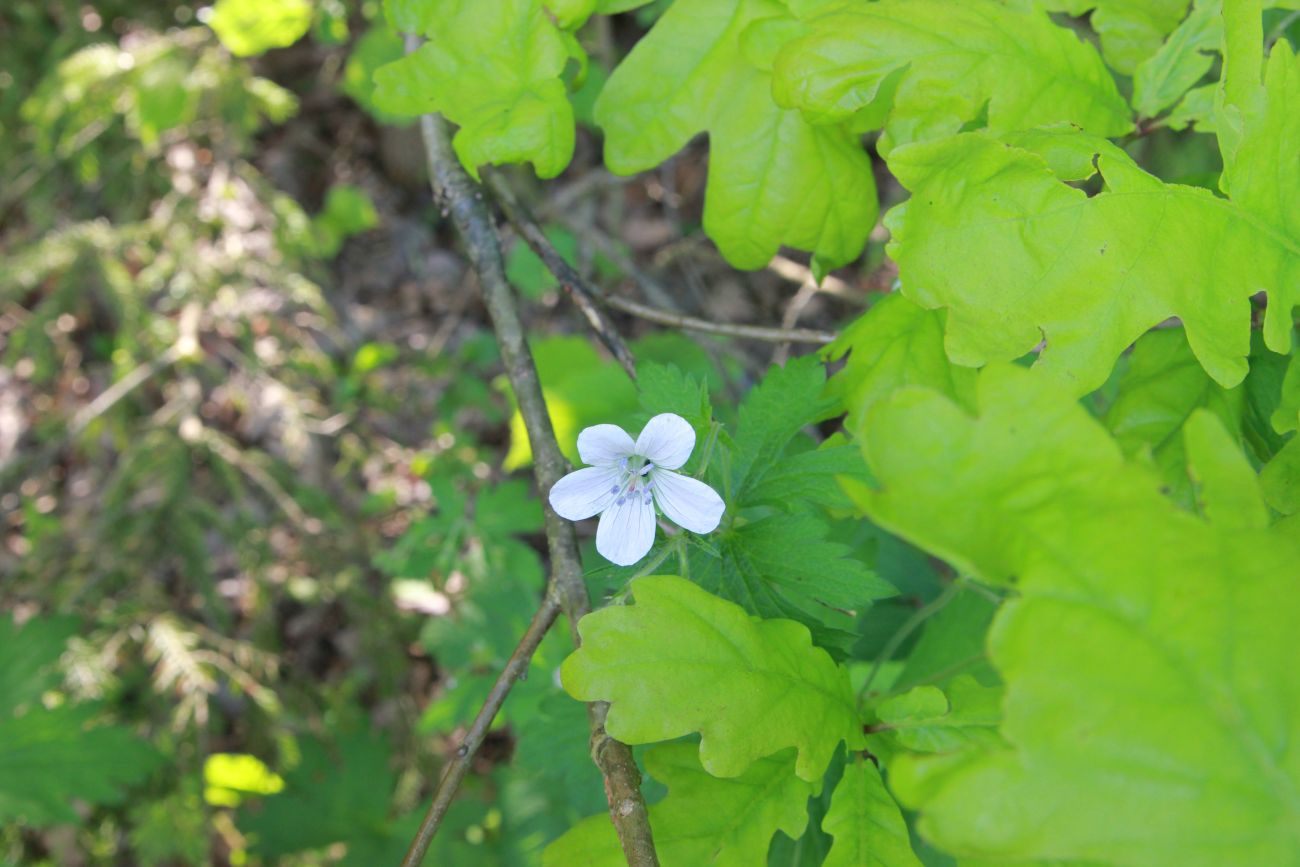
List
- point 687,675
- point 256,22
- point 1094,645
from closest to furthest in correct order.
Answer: point 1094,645 < point 687,675 < point 256,22

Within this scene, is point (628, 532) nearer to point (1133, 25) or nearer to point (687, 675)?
point (687, 675)

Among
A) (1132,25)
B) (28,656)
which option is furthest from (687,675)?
(28,656)

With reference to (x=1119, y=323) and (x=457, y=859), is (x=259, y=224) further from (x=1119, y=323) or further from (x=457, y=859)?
(x=1119, y=323)

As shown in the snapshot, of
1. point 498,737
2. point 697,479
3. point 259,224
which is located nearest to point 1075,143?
point 697,479

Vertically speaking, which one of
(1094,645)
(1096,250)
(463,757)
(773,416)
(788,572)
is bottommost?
(463,757)

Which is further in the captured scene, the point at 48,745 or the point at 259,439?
the point at 259,439

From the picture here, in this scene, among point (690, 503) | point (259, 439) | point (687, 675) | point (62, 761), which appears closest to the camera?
point (687, 675)
